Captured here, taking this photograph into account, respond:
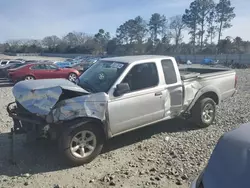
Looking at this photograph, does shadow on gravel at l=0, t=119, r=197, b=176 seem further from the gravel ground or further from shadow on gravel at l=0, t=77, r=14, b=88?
shadow on gravel at l=0, t=77, r=14, b=88

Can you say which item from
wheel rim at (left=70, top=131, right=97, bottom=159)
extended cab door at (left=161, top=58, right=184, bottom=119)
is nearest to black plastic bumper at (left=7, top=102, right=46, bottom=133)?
wheel rim at (left=70, top=131, right=97, bottom=159)

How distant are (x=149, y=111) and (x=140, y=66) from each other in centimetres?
93

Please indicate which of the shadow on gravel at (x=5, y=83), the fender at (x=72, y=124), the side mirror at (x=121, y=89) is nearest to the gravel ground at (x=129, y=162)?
the fender at (x=72, y=124)

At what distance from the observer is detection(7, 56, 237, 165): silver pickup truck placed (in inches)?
171

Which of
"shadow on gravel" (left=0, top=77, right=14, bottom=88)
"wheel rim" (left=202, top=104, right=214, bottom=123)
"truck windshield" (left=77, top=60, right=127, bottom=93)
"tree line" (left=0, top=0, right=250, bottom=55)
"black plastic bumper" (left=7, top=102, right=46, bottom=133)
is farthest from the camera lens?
"tree line" (left=0, top=0, right=250, bottom=55)

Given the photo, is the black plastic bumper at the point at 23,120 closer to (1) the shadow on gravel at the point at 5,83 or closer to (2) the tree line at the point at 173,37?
(1) the shadow on gravel at the point at 5,83

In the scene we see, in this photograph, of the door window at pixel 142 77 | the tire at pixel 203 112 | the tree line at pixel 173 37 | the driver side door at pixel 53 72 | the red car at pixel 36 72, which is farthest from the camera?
the tree line at pixel 173 37

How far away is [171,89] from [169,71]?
419 mm

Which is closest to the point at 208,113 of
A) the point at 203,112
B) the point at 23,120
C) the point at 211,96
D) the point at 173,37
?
Result: the point at 203,112

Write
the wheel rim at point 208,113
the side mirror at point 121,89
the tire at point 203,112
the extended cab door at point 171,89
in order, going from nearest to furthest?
the side mirror at point 121,89 → the extended cab door at point 171,89 → the tire at point 203,112 → the wheel rim at point 208,113

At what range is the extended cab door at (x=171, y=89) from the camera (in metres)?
5.56

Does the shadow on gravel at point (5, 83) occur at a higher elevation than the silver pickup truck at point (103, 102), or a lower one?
lower

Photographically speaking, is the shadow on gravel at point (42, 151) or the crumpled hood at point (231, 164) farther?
the shadow on gravel at point (42, 151)

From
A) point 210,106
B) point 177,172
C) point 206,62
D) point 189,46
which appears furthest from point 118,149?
point 189,46
